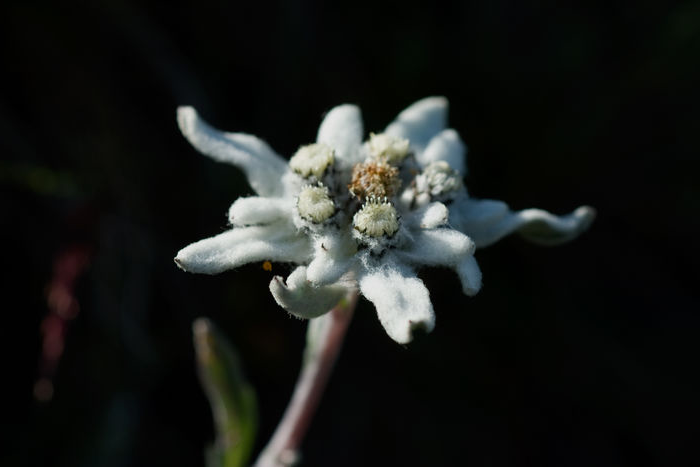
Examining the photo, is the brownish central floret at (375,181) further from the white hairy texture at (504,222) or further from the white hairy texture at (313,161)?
the white hairy texture at (504,222)

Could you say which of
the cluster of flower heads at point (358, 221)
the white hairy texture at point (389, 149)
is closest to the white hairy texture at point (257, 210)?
the cluster of flower heads at point (358, 221)

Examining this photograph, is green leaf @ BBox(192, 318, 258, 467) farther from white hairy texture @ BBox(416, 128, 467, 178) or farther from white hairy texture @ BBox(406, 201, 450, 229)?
white hairy texture @ BBox(416, 128, 467, 178)

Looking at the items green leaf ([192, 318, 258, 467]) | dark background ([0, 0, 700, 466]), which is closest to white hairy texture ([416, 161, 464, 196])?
green leaf ([192, 318, 258, 467])

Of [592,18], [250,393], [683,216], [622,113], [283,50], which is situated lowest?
[250,393]

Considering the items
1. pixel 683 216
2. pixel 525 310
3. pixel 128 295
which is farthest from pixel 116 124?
pixel 683 216

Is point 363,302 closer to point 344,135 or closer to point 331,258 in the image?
point 344,135

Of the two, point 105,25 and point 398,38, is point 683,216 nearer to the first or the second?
point 398,38
